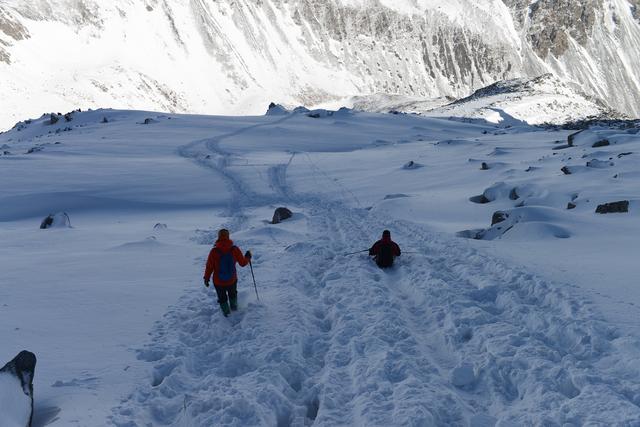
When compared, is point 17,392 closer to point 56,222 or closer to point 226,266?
point 226,266

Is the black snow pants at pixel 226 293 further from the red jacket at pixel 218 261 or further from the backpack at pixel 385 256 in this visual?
the backpack at pixel 385 256

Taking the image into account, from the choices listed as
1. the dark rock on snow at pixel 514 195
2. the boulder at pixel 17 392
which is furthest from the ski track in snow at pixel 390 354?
the dark rock on snow at pixel 514 195

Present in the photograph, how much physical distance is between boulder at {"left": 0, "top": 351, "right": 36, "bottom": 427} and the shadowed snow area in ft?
0.96

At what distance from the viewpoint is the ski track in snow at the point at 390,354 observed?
17.2ft

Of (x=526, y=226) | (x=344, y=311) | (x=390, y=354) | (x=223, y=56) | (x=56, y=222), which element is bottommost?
(x=390, y=354)

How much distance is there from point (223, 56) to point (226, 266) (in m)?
158

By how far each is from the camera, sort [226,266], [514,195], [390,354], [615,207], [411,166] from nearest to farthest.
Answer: [390,354]
[226,266]
[615,207]
[514,195]
[411,166]

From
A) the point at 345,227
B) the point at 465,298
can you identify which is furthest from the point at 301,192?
the point at 465,298

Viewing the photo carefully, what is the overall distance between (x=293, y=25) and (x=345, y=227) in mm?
181287

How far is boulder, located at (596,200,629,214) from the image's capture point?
1284 centimetres

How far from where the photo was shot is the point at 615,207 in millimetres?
12891

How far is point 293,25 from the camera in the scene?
7224 inches

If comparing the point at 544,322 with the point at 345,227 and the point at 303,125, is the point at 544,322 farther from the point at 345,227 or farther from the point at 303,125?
the point at 303,125

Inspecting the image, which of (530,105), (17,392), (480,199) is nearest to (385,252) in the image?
(17,392)
